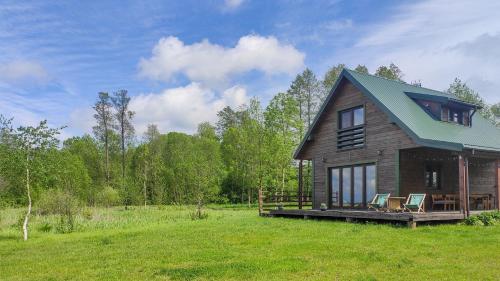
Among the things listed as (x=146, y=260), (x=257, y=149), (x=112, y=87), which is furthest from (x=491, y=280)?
(x=112, y=87)

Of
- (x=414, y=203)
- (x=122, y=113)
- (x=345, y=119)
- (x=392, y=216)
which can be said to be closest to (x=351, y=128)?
(x=345, y=119)

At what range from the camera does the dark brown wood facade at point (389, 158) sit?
1741 centimetres

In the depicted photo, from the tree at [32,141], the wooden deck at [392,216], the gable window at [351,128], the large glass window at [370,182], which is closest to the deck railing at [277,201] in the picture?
the wooden deck at [392,216]

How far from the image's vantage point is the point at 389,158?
17.8 metres

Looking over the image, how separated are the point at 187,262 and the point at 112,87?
38165mm

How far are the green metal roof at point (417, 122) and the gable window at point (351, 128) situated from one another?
1023 mm

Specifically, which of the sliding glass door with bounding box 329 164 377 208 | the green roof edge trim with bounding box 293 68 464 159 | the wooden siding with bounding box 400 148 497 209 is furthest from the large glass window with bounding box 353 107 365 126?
the wooden siding with bounding box 400 148 497 209

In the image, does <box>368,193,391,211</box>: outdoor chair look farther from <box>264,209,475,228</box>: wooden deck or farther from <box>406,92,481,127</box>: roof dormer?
<box>406,92,481,127</box>: roof dormer

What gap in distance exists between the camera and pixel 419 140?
1597 cm

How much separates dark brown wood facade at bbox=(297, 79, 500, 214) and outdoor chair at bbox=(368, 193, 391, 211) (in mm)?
387

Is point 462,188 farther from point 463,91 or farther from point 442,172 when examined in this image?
point 463,91

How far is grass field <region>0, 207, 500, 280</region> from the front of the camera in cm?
770

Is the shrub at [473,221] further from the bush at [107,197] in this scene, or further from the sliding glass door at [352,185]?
the bush at [107,197]

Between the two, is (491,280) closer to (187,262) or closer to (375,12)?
(187,262)
